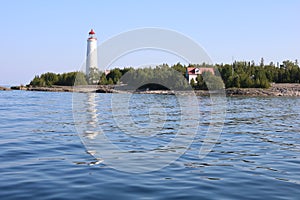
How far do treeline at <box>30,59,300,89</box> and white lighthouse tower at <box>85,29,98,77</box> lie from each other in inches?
74.0

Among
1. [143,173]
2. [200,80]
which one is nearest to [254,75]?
[200,80]

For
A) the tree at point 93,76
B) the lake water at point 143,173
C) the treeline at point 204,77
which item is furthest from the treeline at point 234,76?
the lake water at point 143,173

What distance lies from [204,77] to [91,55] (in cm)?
4018

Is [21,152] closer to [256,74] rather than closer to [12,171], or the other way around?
[12,171]

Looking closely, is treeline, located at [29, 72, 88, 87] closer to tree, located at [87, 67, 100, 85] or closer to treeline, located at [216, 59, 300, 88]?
tree, located at [87, 67, 100, 85]

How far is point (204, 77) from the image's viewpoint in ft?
372

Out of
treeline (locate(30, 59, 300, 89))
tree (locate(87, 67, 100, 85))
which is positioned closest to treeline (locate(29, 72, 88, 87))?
treeline (locate(30, 59, 300, 89))

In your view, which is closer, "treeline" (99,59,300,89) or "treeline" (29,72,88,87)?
"treeline" (99,59,300,89)

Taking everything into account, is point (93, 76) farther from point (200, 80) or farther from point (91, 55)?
point (200, 80)

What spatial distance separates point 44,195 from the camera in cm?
823

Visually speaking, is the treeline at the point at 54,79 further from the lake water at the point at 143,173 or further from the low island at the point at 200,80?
the lake water at the point at 143,173

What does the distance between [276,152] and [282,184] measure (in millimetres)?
5124

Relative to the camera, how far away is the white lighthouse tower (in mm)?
117562

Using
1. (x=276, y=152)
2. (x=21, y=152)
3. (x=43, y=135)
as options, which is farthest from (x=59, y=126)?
(x=276, y=152)
